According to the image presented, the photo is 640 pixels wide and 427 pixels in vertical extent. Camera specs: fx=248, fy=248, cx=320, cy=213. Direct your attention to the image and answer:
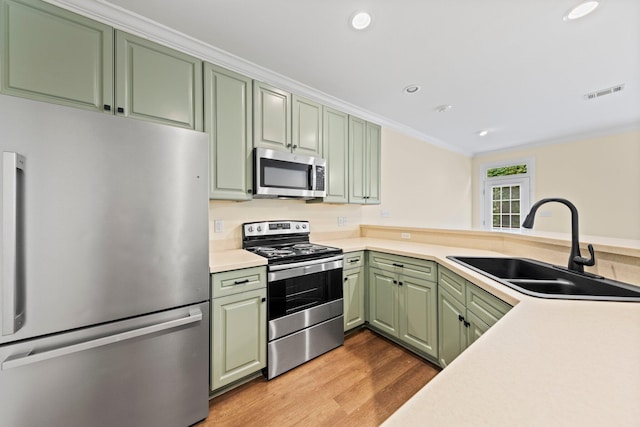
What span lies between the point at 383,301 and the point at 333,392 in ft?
3.03

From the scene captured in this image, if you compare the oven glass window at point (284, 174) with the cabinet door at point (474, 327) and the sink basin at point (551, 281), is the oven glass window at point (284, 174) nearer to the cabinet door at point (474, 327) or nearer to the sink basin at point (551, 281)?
the sink basin at point (551, 281)

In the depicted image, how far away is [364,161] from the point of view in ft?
9.89

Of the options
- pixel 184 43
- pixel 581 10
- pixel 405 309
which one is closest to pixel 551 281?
pixel 405 309

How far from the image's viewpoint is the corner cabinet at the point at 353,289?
7.81ft

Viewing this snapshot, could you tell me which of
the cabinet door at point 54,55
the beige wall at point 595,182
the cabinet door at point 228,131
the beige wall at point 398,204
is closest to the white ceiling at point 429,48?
the cabinet door at point 54,55

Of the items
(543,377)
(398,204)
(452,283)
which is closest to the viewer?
(543,377)

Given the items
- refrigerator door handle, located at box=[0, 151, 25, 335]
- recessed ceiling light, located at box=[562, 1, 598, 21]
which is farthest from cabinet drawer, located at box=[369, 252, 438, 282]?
refrigerator door handle, located at box=[0, 151, 25, 335]

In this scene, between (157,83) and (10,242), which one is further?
(157,83)

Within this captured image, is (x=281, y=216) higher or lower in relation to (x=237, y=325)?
higher

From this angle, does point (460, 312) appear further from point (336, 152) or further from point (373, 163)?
point (373, 163)

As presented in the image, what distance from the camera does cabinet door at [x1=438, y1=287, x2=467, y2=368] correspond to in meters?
1.62

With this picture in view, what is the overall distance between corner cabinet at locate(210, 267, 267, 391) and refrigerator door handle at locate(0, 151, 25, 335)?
806 mm

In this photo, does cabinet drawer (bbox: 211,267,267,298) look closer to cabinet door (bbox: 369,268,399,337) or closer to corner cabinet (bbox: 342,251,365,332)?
corner cabinet (bbox: 342,251,365,332)

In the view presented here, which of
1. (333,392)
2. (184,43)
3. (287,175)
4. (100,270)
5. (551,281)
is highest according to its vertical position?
(184,43)
